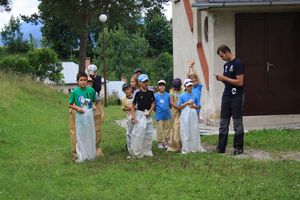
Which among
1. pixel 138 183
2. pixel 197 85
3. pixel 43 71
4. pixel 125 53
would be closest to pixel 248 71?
pixel 197 85

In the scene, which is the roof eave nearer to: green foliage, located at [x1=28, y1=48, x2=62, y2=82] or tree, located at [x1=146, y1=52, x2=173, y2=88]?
green foliage, located at [x1=28, y1=48, x2=62, y2=82]

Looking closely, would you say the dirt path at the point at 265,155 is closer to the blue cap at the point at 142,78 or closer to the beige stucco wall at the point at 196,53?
the blue cap at the point at 142,78

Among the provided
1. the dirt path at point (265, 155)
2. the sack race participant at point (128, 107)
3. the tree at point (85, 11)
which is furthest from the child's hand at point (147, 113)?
the tree at point (85, 11)

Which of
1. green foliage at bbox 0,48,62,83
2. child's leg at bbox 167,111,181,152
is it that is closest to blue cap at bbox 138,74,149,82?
child's leg at bbox 167,111,181,152

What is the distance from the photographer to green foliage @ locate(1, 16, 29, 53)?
7112 centimetres

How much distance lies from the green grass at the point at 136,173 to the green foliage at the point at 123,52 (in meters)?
66.2

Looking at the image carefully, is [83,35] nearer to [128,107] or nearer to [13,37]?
[128,107]

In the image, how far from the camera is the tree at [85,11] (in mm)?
36500

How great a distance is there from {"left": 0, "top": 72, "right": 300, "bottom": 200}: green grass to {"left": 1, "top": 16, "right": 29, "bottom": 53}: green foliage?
59451 millimetres

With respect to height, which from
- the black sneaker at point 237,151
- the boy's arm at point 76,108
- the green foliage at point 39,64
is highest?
the green foliage at point 39,64

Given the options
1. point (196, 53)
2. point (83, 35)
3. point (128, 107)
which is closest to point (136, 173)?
point (128, 107)

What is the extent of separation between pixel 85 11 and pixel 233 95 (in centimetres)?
2811

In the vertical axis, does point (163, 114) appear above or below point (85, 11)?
below

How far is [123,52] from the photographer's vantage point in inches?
3152
